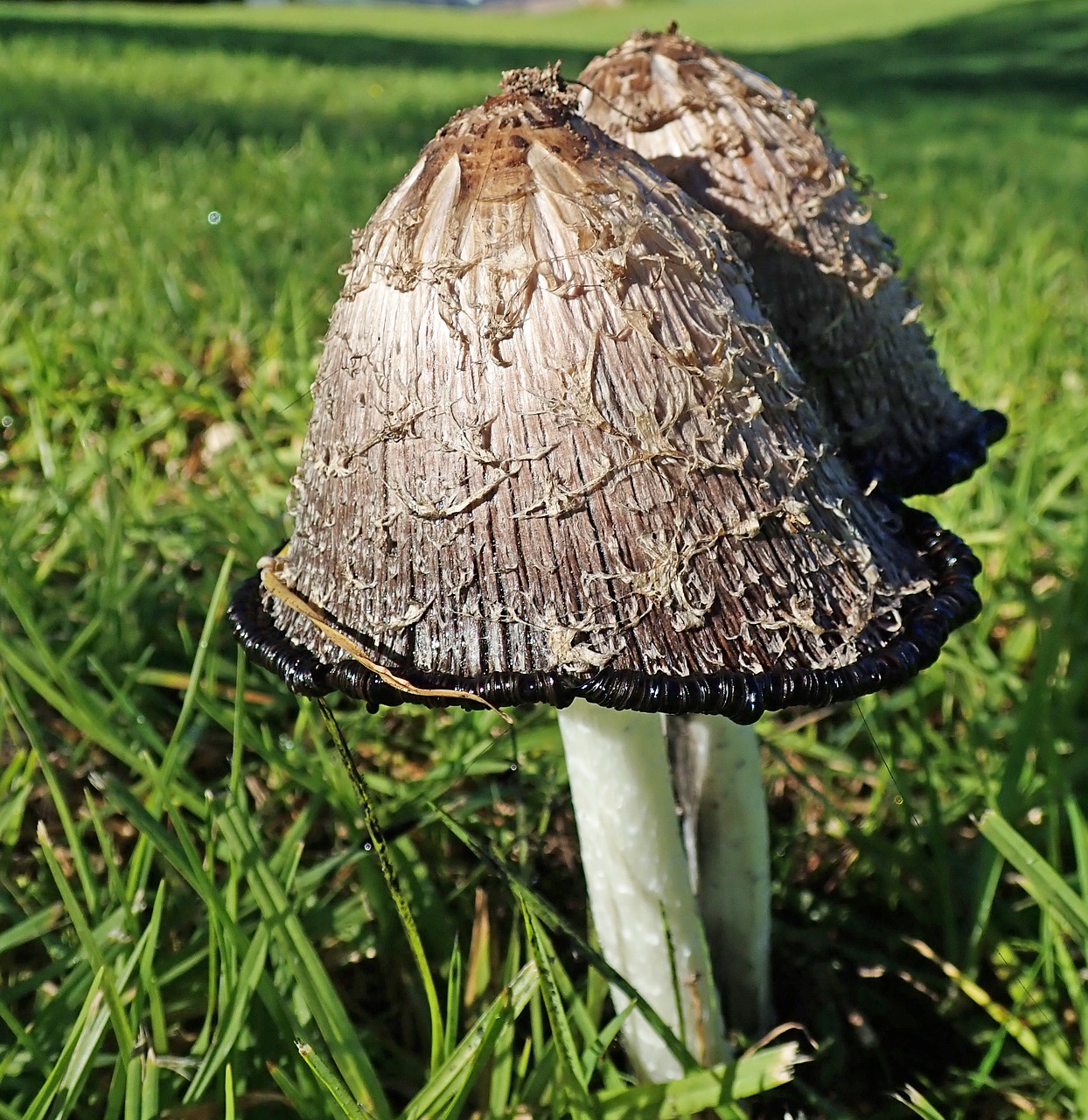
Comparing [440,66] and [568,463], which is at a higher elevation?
[440,66]

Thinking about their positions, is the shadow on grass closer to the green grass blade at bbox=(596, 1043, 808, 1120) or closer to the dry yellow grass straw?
the dry yellow grass straw

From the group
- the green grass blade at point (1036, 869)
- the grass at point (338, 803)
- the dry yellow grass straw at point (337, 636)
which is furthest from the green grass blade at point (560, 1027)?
Result: the green grass blade at point (1036, 869)

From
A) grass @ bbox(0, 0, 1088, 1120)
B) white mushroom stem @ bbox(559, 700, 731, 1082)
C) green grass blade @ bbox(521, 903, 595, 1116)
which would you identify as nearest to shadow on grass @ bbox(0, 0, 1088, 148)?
grass @ bbox(0, 0, 1088, 1120)

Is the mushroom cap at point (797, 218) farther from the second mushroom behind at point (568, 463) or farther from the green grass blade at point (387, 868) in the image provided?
the green grass blade at point (387, 868)

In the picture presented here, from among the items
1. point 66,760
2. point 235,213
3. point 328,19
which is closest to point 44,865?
point 66,760

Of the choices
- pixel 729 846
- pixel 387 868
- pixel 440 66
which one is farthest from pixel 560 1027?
pixel 440 66

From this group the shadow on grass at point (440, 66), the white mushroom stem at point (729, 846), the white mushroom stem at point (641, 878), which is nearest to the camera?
the white mushroom stem at point (641, 878)

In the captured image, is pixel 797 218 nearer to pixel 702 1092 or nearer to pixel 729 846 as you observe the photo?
pixel 729 846
